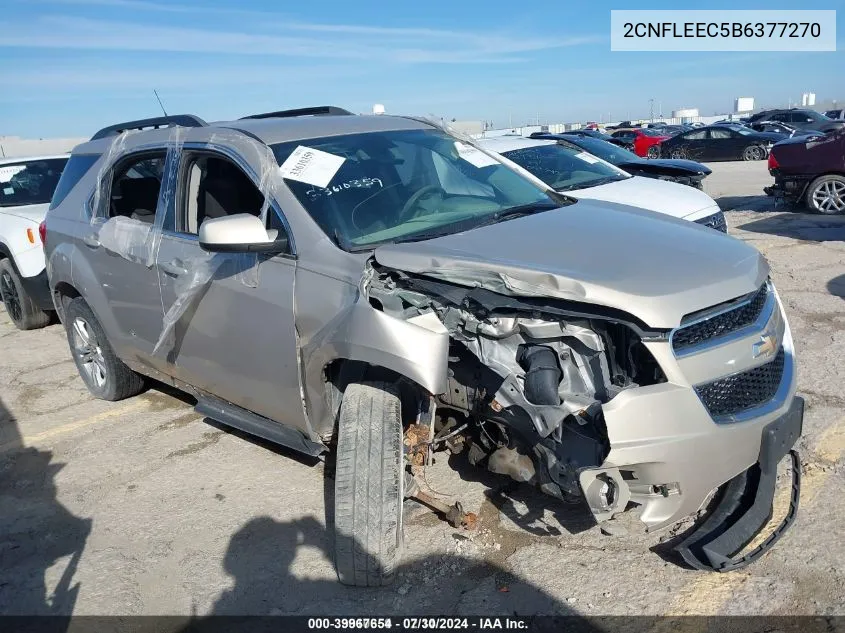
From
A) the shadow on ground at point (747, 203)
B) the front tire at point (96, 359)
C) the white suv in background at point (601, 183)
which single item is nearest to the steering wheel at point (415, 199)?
the white suv in background at point (601, 183)

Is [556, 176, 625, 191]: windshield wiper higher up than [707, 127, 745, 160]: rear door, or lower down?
higher up

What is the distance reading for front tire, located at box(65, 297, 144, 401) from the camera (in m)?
5.03

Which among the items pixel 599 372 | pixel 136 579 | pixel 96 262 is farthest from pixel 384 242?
pixel 96 262

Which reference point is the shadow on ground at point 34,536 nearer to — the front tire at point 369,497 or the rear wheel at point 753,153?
the front tire at point 369,497

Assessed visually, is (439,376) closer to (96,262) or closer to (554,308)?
(554,308)

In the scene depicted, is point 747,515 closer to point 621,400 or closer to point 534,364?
point 621,400

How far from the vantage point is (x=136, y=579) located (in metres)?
3.22

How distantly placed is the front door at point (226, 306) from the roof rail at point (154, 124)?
427mm

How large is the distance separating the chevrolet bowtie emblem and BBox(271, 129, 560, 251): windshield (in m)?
1.35

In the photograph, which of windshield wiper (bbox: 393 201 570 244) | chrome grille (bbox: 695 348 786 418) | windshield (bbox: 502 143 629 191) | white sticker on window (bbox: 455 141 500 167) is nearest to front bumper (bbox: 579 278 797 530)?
chrome grille (bbox: 695 348 786 418)

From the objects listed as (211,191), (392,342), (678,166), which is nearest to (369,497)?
(392,342)

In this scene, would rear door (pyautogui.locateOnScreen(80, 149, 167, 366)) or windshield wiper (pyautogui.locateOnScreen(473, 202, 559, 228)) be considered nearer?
windshield wiper (pyautogui.locateOnScreen(473, 202, 559, 228))

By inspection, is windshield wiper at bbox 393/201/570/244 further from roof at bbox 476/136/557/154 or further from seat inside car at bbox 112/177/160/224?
roof at bbox 476/136/557/154

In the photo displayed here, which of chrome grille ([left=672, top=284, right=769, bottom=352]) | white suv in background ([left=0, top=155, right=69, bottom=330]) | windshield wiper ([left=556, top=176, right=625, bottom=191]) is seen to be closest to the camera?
chrome grille ([left=672, top=284, right=769, bottom=352])
